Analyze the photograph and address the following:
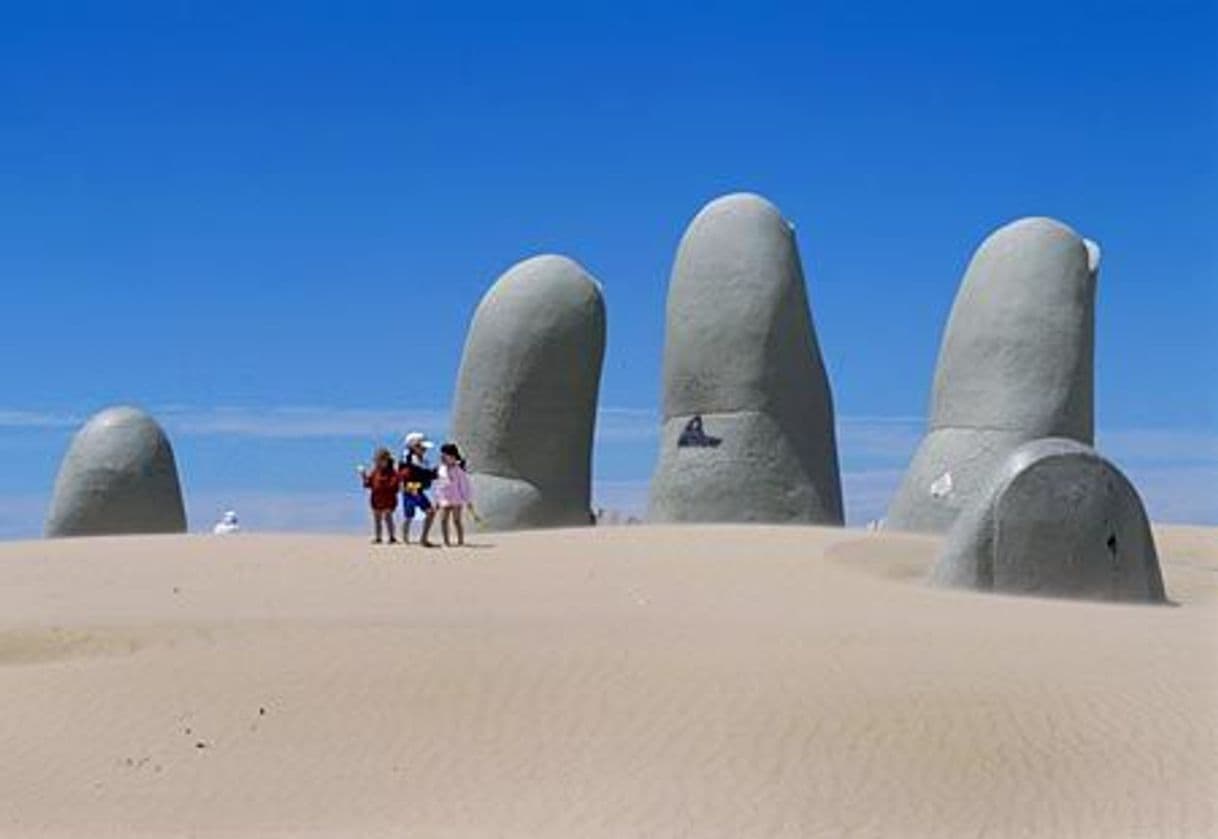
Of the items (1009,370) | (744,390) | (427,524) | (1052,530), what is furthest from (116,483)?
(1052,530)

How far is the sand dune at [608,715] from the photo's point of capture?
9.21 metres

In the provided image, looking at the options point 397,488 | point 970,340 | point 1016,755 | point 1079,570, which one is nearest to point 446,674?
point 1016,755

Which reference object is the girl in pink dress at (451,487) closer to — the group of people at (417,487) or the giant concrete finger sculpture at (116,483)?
the group of people at (417,487)

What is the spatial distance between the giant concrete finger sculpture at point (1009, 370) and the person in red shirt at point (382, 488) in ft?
20.2

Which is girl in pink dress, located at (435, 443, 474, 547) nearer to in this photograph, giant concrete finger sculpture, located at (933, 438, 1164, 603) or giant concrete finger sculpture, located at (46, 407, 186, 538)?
giant concrete finger sculpture, located at (933, 438, 1164, 603)

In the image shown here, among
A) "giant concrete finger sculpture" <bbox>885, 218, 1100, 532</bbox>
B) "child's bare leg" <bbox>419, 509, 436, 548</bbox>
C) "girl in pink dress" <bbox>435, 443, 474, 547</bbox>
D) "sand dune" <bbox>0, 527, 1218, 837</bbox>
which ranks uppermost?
"giant concrete finger sculpture" <bbox>885, 218, 1100, 532</bbox>

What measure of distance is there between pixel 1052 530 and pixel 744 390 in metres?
6.52

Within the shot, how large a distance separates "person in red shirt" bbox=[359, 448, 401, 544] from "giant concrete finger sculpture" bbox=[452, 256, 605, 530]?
2.65 metres

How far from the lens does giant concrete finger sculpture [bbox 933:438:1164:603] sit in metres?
15.3

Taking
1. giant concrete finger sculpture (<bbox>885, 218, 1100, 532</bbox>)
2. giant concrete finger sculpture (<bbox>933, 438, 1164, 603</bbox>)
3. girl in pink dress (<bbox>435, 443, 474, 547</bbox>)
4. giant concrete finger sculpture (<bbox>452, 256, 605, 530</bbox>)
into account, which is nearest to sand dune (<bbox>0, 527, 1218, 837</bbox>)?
giant concrete finger sculpture (<bbox>933, 438, 1164, 603</bbox>)

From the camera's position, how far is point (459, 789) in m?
9.53

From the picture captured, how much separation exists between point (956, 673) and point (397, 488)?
28.9ft

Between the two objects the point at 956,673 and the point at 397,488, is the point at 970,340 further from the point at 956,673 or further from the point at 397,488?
the point at 956,673

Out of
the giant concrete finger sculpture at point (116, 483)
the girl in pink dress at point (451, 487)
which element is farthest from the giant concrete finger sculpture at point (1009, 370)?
the giant concrete finger sculpture at point (116, 483)
